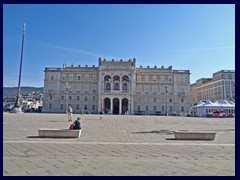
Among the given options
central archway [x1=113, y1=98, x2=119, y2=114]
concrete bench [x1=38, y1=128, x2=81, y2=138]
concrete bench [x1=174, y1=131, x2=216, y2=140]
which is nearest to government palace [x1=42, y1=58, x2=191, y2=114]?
central archway [x1=113, y1=98, x2=119, y2=114]

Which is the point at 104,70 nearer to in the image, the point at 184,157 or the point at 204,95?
the point at 204,95

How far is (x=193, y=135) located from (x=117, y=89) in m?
57.7

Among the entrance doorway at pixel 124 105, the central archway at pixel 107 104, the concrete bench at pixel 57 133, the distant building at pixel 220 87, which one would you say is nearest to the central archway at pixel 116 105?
the central archway at pixel 107 104

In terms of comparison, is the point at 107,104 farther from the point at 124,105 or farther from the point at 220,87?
the point at 220,87

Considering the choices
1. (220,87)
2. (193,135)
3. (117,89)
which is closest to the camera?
(193,135)

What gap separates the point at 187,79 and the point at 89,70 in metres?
29.5

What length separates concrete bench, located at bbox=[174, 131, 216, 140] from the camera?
9.70m

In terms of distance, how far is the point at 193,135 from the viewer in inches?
384

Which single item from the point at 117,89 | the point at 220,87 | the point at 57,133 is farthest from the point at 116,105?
the point at 57,133

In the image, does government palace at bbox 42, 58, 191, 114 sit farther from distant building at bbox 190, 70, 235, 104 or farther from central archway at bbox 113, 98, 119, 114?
distant building at bbox 190, 70, 235, 104

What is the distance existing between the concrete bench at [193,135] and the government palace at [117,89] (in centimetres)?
5590

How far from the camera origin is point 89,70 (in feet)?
228
